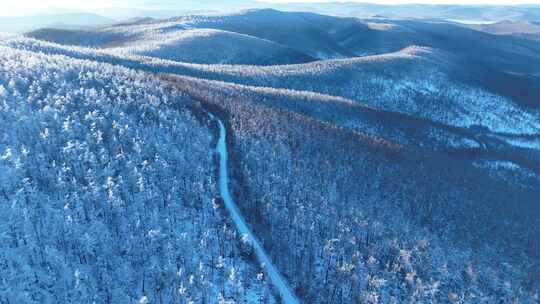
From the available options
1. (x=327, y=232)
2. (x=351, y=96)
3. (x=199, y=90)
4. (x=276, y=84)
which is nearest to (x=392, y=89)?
(x=351, y=96)

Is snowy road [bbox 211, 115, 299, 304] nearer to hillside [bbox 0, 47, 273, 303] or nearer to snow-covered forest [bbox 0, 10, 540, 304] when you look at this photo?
snow-covered forest [bbox 0, 10, 540, 304]

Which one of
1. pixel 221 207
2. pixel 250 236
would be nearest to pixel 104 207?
pixel 221 207

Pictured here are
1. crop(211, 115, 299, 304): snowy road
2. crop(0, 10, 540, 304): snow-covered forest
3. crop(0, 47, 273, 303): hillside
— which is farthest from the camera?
crop(211, 115, 299, 304): snowy road

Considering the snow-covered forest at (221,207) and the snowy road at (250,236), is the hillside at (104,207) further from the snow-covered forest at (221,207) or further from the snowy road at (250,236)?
the snowy road at (250,236)

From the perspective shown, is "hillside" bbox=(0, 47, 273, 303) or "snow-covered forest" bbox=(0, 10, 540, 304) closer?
"hillside" bbox=(0, 47, 273, 303)

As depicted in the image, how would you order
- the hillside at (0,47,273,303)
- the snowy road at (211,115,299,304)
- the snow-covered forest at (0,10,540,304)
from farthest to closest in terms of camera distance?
the snowy road at (211,115,299,304)
the snow-covered forest at (0,10,540,304)
the hillside at (0,47,273,303)

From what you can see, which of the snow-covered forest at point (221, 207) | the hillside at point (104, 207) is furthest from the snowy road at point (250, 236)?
the hillside at point (104, 207)

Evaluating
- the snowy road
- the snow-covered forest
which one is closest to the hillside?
the snow-covered forest

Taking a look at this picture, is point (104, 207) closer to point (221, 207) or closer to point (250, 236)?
point (221, 207)
